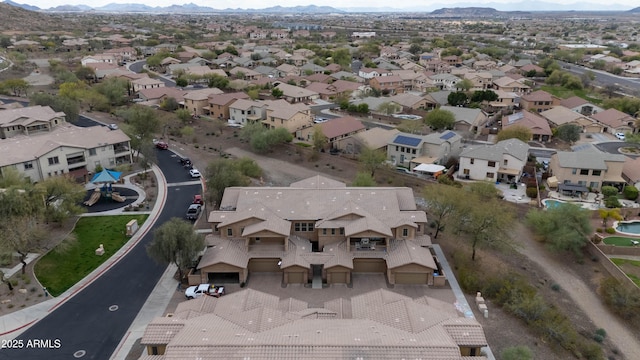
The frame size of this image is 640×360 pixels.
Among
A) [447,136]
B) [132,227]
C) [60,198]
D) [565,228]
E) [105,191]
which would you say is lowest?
[132,227]

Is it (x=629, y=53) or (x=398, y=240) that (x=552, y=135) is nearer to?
(x=398, y=240)

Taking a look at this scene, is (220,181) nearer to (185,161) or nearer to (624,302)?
(185,161)

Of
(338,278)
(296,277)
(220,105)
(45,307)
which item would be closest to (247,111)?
(220,105)

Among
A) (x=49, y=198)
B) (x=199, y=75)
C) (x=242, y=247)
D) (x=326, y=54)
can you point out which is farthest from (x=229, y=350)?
(x=326, y=54)

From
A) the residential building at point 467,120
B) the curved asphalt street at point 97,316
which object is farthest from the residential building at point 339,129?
the curved asphalt street at point 97,316

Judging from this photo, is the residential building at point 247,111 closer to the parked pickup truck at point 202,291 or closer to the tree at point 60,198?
the tree at point 60,198

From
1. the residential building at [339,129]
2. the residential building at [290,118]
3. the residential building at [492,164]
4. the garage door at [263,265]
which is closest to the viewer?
the garage door at [263,265]

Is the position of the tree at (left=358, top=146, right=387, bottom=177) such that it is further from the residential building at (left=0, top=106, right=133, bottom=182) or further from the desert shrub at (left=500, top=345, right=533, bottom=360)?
the desert shrub at (left=500, top=345, right=533, bottom=360)

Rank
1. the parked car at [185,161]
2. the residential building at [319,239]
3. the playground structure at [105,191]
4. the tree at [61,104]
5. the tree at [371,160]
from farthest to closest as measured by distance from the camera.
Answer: the tree at [61,104], the parked car at [185,161], the tree at [371,160], the playground structure at [105,191], the residential building at [319,239]
